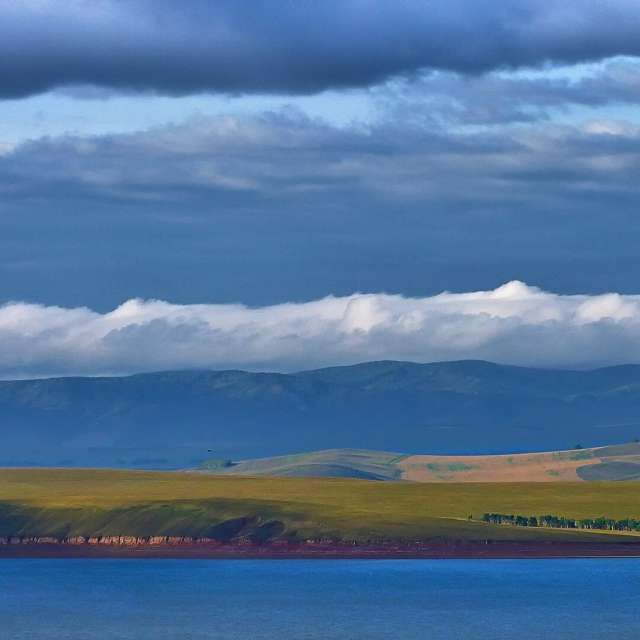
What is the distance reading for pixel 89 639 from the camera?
17938cm

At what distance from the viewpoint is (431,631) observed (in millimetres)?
187875

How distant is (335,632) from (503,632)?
17572mm

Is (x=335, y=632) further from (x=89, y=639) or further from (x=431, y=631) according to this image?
(x=89, y=639)

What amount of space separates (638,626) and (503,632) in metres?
15.6

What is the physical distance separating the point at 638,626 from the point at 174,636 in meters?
49.4

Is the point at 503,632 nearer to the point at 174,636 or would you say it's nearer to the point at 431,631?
the point at 431,631

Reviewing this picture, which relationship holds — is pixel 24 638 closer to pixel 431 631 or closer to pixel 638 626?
pixel 431 631

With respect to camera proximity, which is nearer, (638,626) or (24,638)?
(24,638)

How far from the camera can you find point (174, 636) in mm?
183125

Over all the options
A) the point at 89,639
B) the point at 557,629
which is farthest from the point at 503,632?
the point at 89,639

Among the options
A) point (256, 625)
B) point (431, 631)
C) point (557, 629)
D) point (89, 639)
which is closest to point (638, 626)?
point (557, 629)

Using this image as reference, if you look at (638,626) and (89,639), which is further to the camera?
(638,626)

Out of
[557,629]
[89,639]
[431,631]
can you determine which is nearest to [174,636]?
[89,639]

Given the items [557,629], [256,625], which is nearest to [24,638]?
[256,625]
